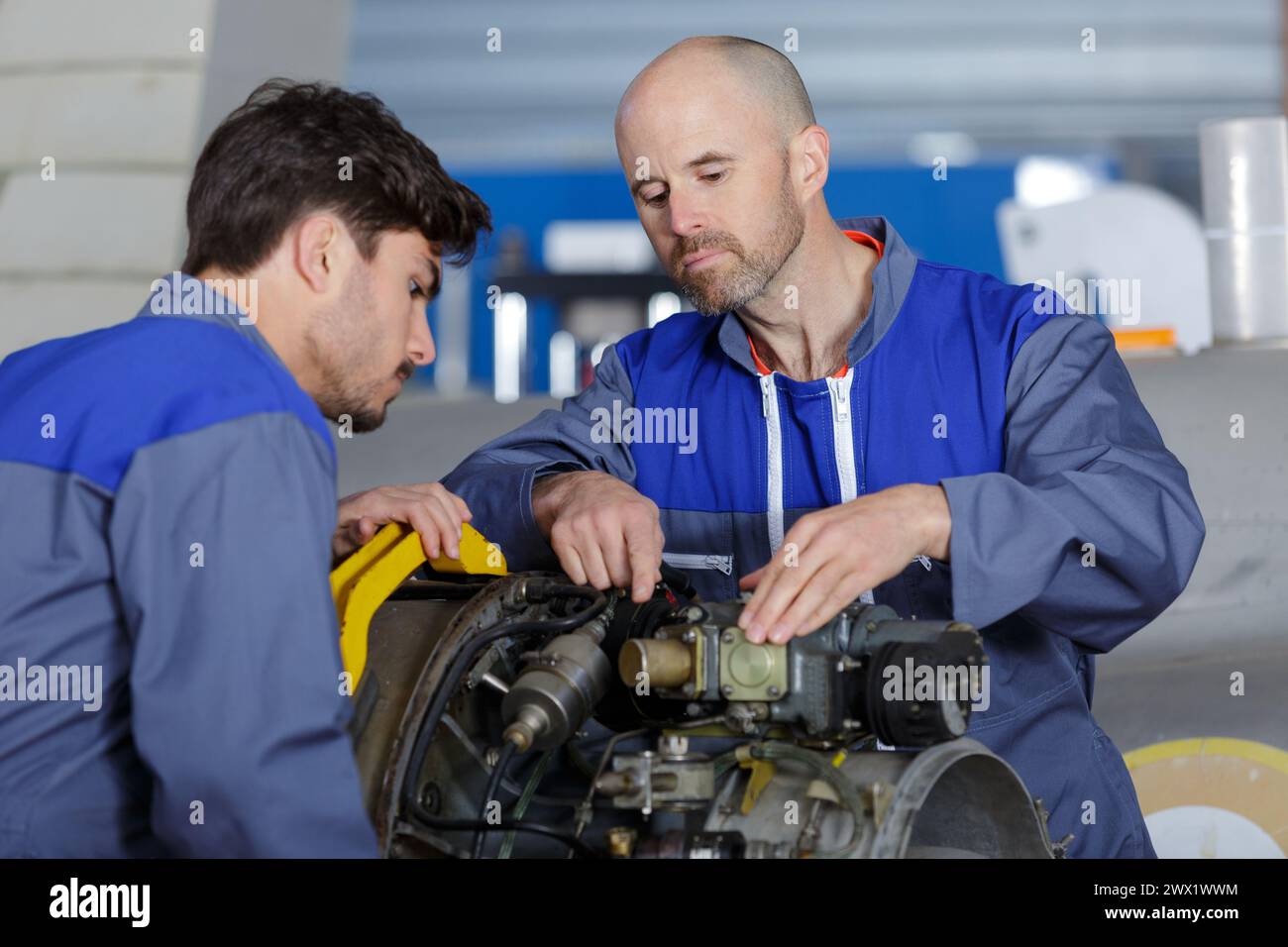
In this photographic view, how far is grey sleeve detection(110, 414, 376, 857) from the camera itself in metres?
0.87

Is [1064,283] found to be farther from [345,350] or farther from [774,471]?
[345,350]

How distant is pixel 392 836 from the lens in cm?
105

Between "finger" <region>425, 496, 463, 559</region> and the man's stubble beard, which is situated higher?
the man's stubble beard

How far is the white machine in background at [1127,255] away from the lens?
2.72 meters

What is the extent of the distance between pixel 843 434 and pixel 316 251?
27.6 inches

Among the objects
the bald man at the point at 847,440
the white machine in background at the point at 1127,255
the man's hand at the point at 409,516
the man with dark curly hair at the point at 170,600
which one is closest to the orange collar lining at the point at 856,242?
the bald man at the point at 847,440

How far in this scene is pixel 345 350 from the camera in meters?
1.17

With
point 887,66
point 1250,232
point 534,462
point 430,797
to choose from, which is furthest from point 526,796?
point 887,66

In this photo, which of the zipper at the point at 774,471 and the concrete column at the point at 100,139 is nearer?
the zipper at the point at 774,471

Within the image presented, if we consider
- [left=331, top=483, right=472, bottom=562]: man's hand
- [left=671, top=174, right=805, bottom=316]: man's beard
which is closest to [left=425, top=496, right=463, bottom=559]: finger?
[left=331, top=483, right=472, bottom=562]: man's hand

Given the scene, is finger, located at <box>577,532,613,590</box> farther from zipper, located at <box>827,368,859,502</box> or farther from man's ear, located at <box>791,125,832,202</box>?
man's ear, located at <box>791,125,832,202</box>

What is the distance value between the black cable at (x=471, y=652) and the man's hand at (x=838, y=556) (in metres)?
0.15

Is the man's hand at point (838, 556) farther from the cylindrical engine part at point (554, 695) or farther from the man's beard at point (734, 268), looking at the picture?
the man's beard at point (734, 268)
